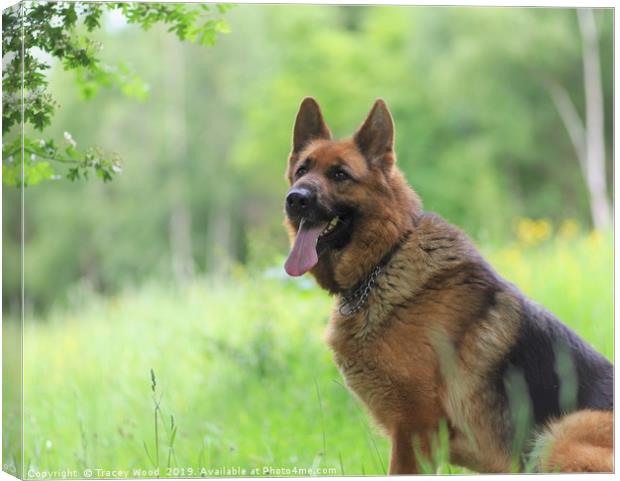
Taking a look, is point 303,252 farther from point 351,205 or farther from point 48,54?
point 48,54

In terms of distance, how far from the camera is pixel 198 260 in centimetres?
2819

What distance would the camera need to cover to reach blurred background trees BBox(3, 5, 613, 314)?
15789 millimetres

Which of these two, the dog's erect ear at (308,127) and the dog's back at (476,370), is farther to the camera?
the dog's erect ear at (308,127)

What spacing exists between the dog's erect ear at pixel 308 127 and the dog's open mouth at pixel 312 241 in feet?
1.82

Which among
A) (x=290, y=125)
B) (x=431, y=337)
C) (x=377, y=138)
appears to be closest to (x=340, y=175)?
(x=377, y=138)

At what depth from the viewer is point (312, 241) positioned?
Answer: 4828 mm

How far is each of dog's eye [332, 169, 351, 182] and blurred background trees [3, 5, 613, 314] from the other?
9.68 feet

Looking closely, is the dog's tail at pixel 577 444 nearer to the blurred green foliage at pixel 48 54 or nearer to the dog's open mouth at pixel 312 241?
the dog's open mouth at pixel 312 241

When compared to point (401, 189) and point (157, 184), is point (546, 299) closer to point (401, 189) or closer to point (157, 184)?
point (401, 189)

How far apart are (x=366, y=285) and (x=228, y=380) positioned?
3.51 metres

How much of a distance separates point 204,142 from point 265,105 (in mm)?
4687

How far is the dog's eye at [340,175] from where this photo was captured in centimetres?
482

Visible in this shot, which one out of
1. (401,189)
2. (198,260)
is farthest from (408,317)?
(198,260)

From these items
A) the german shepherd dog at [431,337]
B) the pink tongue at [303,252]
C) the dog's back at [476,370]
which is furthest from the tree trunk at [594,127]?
the pink tongue at [303,252]
